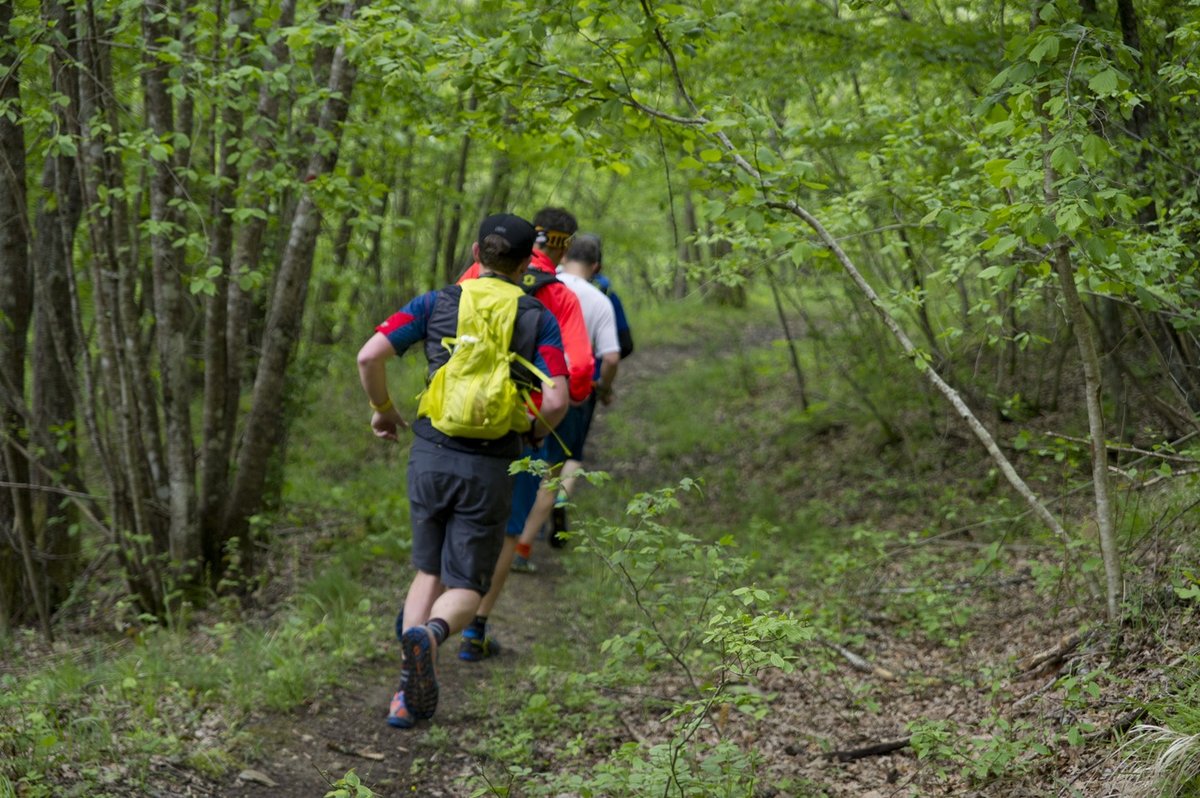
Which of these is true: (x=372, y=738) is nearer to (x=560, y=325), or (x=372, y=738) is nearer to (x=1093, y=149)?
(x=560, y=325)

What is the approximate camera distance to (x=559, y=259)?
233 inches

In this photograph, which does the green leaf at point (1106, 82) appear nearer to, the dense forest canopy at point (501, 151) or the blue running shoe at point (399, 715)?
the dense forest canopy at point (501, 151)

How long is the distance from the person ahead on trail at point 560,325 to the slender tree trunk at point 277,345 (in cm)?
150

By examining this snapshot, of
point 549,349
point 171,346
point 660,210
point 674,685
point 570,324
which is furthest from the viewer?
point 660,210

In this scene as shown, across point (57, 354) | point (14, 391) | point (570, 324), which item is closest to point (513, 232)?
point (570, 324)

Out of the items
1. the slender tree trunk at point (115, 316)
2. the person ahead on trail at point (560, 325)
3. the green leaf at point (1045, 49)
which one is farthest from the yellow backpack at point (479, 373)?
the slender tree trunk at point (115, 316)

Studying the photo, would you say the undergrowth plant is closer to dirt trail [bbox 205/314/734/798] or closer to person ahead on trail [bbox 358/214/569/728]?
dirt trail [bbox 205/314/734/798]

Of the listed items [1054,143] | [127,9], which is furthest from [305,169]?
[1054,143]

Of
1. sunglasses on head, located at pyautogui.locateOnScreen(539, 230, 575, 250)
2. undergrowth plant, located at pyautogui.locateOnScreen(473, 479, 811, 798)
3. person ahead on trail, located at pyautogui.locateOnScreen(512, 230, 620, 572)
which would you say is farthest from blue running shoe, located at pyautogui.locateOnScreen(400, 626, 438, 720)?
sunglasses on head, located at pyautogui.locateOnScreen(539, 230, 575, 250)

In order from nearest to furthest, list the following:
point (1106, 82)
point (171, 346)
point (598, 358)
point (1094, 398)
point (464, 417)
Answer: point (1106, 82)
point (1094, 398)
point (464, 417)
point (171, 346)
point (598, 358)

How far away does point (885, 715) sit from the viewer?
437 centimetres

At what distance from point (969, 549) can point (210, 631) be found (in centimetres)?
483

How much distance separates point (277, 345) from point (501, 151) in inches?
A: 77.2

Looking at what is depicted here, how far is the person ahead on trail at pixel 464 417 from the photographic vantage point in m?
4.20
